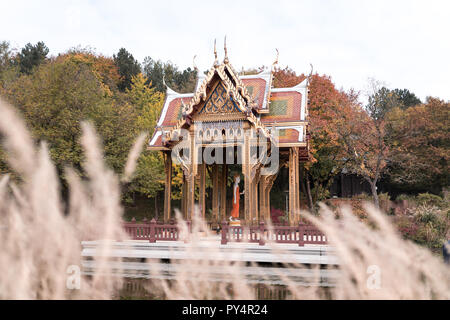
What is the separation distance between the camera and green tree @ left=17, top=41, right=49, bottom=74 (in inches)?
1931

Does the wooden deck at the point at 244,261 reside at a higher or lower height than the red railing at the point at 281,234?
lower

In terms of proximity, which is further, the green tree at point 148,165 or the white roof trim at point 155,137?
the green tree at point 148,165

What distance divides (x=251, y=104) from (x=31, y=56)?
45.3 meters

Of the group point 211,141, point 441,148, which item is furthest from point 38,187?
point 441,148

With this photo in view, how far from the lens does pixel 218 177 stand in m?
21.3

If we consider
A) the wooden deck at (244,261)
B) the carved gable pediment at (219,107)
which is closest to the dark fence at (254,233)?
the wooden deck at (244,261)

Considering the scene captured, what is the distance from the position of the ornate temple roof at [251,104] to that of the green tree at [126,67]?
33.0 m

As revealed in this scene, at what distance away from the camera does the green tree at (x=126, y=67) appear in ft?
172

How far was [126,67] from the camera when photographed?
53.1 metres

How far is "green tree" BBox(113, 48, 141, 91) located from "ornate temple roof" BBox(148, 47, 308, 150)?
108ft

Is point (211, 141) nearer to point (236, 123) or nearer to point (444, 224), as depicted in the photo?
point (236, 123)

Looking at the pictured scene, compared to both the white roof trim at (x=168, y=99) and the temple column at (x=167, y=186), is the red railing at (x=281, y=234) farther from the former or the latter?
the white roof trim at (x=168, y=99)

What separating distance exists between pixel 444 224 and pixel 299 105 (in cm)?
914

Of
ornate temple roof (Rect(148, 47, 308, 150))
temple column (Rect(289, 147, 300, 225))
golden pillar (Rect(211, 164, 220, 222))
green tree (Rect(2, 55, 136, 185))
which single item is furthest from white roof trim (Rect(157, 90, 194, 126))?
temple column (Rect(289, 147, 300, 225))
